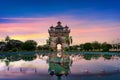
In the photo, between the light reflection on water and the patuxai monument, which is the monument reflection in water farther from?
the patuxai monument

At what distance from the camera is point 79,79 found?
618 inches

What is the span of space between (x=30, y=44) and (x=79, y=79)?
61.2 metres

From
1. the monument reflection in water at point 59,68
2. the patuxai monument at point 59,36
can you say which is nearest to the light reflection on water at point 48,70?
the monument reflection in water at point 59,68

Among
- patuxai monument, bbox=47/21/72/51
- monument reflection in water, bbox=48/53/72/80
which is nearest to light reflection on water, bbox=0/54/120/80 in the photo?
monument reflection in water, bbox=48/53/72/80

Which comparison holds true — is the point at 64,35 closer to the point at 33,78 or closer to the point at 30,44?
the point at 30,44

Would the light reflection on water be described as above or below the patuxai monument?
below

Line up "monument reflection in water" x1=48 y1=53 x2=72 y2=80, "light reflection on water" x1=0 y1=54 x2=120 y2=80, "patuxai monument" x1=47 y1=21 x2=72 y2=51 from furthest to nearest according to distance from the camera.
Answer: "patuxai monument" x1=47 y1=21 x2=72 y2=51 < "monument reflection in water" x1=48 y1=53 x2=72 y2=80 < "light reflection on water" x1=0 y1=54 x2=120 y2=80

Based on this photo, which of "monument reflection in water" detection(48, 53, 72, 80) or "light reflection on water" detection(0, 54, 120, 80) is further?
"monument reflection in water" detection(48, 53, 72, 80)

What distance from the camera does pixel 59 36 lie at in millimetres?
74688

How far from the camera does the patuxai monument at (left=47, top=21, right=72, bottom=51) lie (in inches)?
2913

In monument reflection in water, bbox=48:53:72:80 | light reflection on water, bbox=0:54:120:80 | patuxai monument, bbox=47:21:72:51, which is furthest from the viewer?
patuxai monument, bbox=47:21:72:51

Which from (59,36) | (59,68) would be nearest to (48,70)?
(59,68)

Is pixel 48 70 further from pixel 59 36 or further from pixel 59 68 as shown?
pixel 59 36

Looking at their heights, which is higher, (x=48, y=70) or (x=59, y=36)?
(x=59, y=36)
